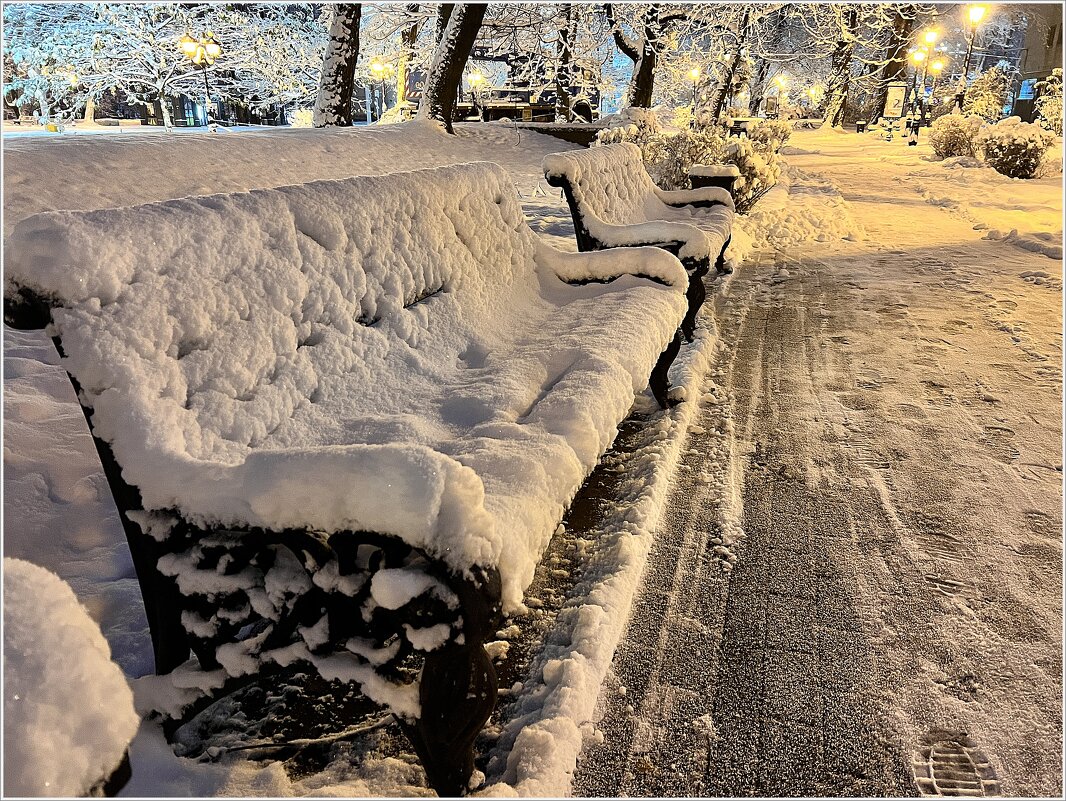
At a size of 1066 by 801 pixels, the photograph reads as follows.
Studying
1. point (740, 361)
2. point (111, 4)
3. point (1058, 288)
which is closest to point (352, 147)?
point (740, 361)

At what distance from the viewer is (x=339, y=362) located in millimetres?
2314

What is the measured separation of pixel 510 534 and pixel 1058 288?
22.6ft

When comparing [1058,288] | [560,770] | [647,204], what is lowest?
[560,770]

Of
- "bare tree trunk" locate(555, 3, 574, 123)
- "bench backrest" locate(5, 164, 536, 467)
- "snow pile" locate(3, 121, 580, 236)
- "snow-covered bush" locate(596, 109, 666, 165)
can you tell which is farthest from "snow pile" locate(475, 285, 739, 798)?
"bare tree trunk" locate(555, 3, 574, 123)

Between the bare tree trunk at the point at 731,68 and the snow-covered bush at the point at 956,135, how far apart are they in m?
5.65

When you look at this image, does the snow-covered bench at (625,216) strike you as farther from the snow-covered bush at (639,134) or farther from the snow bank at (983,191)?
the snow bank at (983,191)

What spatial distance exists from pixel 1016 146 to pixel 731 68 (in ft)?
34.7

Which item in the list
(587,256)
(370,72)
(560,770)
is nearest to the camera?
(560,770)

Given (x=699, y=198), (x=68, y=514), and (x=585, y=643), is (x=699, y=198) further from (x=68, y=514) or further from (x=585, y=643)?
(x=68, y=514)

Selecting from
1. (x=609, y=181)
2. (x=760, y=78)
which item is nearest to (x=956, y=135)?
(x=609, y=181)

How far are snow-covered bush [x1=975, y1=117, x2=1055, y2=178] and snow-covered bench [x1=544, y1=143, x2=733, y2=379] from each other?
10.6 meters

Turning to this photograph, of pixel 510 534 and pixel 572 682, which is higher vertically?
pixel 510 534

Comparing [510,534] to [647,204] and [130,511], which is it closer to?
[130,511]

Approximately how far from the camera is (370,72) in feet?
84.7
